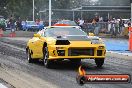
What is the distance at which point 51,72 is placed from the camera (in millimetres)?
11867

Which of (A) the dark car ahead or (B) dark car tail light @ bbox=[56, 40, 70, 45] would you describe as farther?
(A) the dark car ahead

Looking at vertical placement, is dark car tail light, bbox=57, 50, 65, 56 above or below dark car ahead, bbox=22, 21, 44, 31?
above

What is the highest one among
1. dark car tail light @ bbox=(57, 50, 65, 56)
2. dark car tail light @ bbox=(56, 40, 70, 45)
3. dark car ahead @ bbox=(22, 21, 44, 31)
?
dark car tail light @ bbox=(56, 40, 70, 45)

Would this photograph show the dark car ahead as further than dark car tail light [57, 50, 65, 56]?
Yes

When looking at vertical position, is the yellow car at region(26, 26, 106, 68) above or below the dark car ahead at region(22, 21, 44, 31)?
above

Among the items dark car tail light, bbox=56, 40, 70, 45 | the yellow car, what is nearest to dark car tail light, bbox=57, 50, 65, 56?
the yellow car

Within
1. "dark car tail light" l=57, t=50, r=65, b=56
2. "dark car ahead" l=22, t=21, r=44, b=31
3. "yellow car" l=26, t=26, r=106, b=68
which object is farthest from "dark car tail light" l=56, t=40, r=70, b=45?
"dark car ahead" l=22, t=21, r=44, b=31

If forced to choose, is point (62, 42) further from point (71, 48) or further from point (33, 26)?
point (33, 26)

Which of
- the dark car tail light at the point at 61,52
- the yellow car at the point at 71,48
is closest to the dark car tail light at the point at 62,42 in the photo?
the yellow car at the point at 71,48

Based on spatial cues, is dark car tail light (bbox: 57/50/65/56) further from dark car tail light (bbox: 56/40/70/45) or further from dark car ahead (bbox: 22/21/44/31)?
dark car ahead (bbox: 22/21/44/31)

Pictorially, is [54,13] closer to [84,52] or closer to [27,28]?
[27,28]

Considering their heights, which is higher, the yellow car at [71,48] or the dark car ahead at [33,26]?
the yellow car at [71,48]

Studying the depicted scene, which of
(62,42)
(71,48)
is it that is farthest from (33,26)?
(71,48)

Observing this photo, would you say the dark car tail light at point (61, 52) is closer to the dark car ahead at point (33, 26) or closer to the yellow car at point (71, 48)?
the yellow car at point (71, 48)
